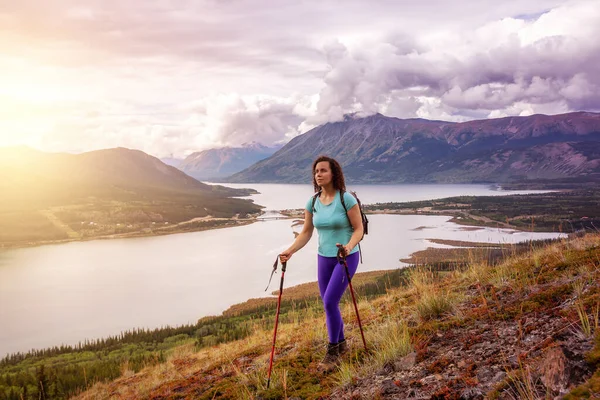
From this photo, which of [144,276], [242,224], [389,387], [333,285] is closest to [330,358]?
[333,285]

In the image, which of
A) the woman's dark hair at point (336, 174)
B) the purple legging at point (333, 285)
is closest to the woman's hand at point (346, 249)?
the purple legging at point (333, 285)

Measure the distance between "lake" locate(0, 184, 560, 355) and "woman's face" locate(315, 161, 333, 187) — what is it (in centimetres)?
1054

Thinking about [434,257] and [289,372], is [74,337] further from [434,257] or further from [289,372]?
[434,257]

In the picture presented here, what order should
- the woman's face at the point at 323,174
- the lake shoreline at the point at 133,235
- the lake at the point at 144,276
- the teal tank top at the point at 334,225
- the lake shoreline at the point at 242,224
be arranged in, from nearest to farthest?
the teal tank top at the point at 334,225
the woman's face at the point at 323,174
the lake at the point at 144,276
the lake shoreline at the point at 133,235
the lake shoreline at the point at 242,224

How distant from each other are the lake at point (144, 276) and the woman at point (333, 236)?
1036 cm

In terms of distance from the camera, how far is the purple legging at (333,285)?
494cm

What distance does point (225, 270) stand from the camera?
46125mm

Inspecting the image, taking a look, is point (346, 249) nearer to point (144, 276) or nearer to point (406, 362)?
point (406, 362)

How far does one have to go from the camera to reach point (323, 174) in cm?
516

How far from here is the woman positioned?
497cm

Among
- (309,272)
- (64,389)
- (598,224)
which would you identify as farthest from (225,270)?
(598,224)

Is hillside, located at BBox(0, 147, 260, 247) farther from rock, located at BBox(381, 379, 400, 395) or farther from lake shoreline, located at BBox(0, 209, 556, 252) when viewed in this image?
rock, located at BBox(381, 379, 400, 395)

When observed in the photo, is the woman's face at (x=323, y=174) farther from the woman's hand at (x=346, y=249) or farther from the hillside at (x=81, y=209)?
the hillside at (x=81, y=209)

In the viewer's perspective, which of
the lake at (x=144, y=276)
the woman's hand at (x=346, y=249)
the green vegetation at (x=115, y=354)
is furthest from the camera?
the lake at (x=144, y=276)
